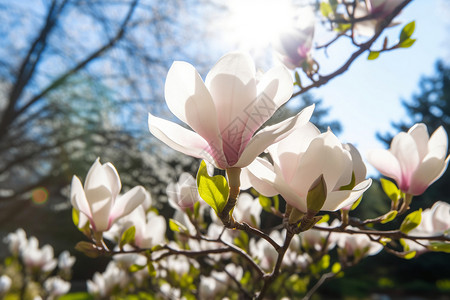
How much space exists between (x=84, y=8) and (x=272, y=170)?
4413mm

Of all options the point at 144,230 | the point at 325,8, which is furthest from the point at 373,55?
the point at 144,230

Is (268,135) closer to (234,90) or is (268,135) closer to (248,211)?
(234,90)

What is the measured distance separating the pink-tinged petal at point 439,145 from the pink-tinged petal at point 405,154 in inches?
0.9

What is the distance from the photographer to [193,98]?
33 cm

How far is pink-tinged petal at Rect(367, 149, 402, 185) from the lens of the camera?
0.56 meters

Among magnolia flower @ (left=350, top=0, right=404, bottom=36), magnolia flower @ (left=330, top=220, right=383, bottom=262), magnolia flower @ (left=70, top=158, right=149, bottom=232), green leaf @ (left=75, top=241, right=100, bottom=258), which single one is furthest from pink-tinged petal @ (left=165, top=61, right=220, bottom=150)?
magnolia flower @ (left=330, top=220, right=383, bottom=262)

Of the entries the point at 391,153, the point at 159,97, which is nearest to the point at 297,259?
the point at 391,153

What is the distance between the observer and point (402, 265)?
10.2 m

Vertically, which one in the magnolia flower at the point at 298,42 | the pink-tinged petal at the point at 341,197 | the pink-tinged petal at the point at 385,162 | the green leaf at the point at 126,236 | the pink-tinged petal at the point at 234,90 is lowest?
the green leaf at the point at 126,236

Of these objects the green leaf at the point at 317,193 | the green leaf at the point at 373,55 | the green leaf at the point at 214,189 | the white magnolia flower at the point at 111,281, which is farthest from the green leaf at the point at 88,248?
the white magnolia flower at the point at 111,281

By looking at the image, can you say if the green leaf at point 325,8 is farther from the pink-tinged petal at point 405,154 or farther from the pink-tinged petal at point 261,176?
the pink-tinged petal at point 261,176

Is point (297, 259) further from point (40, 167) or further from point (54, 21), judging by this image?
point (40, 167)

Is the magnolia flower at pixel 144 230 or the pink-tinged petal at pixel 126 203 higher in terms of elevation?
the pink-tinged petal at pixel 126 203

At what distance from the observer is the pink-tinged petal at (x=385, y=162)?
21.9 inches
